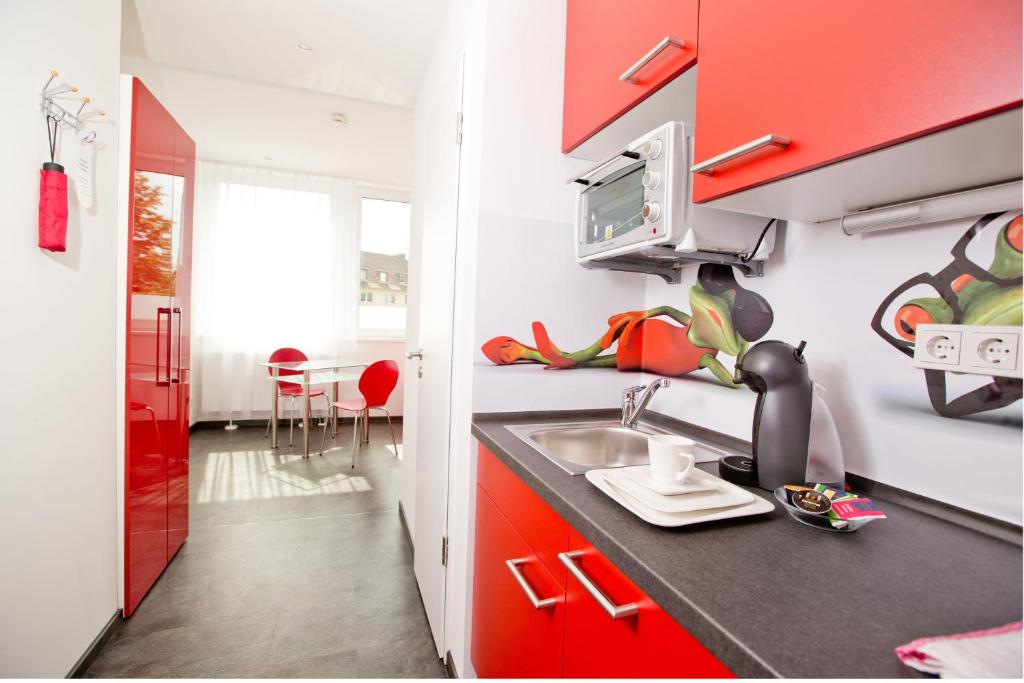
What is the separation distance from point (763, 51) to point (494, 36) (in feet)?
3.06

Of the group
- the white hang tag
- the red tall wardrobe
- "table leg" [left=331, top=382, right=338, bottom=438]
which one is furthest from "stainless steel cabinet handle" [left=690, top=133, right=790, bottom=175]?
"table leg" [left=331, top=382, right=338, bottom=438]

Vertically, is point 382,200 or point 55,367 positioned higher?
point 382,200

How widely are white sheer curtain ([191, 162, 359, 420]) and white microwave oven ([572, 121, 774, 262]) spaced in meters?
4.39

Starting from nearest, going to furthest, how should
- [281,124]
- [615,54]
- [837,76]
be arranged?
1. [837,76]
2. [615,54]
3. [281,124]

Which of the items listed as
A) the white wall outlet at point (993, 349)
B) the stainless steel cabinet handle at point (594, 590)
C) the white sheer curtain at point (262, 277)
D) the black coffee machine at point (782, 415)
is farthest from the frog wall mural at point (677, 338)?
the white sheer curtain at point (262, 277)

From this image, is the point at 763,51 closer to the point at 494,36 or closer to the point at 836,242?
the point at 836,242

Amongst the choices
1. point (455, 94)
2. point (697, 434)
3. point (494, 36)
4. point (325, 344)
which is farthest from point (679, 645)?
point (325, 344)

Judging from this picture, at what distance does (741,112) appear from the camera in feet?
2.93

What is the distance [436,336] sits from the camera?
1.91 meters

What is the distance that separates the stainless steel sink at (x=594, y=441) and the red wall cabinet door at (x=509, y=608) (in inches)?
10.2

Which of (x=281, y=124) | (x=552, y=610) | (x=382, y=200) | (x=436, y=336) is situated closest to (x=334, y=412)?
(x=382, y=200)

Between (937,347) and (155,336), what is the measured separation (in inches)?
101

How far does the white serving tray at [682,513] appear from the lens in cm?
76

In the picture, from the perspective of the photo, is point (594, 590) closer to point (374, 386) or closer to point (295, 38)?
point (295, 38)
